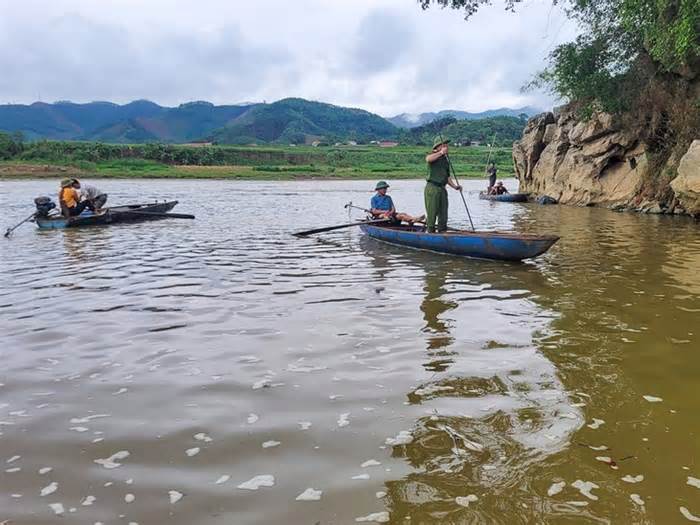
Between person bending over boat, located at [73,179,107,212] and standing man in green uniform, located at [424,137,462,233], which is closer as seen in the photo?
standing man in green uniform, located at [424,137,462,233]

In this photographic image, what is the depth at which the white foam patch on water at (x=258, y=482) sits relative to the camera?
10.6ft

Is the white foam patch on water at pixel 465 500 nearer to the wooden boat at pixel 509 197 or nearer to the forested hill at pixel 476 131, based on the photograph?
the wooden boat at pixel 509 197

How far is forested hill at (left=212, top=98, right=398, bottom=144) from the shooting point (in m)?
151

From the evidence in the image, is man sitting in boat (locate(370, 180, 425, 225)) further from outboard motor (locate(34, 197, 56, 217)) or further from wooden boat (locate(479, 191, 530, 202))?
wooden boat (locate(479, 191, 530, 202))

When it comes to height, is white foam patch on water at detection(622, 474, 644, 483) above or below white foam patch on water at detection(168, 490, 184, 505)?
above

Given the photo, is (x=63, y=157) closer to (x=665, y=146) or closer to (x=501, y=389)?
(x=665, y=146)

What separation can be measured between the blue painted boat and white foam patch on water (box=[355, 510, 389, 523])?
25.3 ft

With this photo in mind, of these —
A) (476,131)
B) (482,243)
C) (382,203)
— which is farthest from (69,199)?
(476,131)

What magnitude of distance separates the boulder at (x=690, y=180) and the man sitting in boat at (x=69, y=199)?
1853 centimetres

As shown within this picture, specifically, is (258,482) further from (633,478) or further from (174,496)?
(633,478)

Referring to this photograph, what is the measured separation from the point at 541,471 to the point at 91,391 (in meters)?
3.61

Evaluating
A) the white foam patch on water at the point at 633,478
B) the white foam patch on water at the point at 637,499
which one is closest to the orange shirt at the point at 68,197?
the white foam patch on water at the point at 633,478

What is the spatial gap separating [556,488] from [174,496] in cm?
218

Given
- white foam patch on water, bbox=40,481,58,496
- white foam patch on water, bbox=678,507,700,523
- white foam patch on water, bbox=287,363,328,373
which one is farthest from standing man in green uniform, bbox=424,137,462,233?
white foam patch on water, bbox=40,481,58,496
